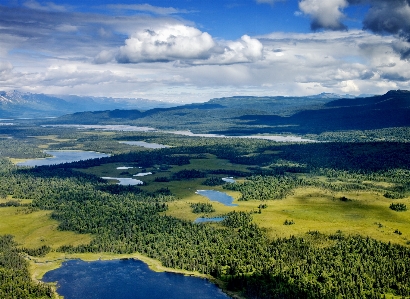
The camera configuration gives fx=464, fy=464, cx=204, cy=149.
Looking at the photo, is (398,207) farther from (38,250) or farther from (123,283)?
(38,250)

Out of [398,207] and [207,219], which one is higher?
[398,207]

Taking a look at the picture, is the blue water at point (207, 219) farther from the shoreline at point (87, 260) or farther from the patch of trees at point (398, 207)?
the patch of trees at point (398, 207)

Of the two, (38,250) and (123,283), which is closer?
(123,283)

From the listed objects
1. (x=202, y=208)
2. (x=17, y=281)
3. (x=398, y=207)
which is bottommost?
(x=17, y=281)

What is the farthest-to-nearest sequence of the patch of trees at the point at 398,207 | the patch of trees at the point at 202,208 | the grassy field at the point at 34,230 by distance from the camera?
1. the patch of trees at the point at 202,208
2. the patch of trees at the point at 398,207
3. the grassy field at the point at 34,230

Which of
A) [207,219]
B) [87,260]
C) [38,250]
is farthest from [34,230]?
[207,219]

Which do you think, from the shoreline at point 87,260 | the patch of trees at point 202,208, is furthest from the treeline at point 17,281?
the patch of trees at point 202,208

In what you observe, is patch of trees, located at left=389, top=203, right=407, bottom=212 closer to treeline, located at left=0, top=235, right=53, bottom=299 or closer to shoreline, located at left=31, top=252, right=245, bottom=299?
shoreline, located at left=31, top=252, right=245, bottom=299
